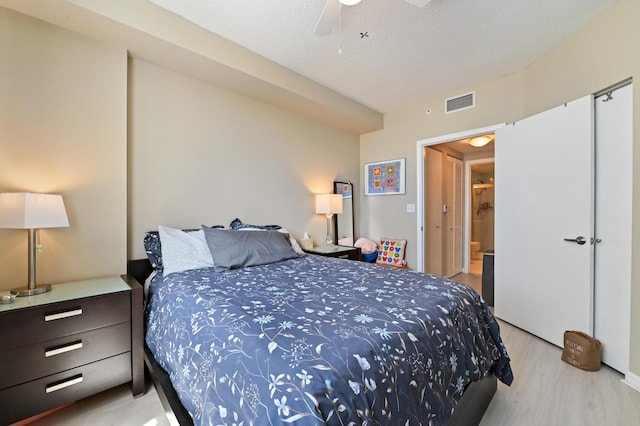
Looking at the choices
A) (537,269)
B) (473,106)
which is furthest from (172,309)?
(473,106)

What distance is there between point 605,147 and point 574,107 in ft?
1.25

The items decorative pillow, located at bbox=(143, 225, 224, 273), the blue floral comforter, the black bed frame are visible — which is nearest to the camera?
the blue floral comforter

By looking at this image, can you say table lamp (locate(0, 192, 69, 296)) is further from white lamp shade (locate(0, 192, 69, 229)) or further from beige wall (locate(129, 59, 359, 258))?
beige wall (locate(129, 59, 359, 258))

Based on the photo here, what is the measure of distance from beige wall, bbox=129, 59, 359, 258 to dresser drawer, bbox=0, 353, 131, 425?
2.84ft

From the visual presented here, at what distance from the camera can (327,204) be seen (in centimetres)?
352

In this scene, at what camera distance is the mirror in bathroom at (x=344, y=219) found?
3.93 meters

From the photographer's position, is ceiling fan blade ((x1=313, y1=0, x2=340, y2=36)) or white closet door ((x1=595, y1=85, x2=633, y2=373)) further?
white closet door ((x1=595, y1=85, x2=633, y2=373))

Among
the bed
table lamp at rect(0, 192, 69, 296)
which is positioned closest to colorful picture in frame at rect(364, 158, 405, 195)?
the bed

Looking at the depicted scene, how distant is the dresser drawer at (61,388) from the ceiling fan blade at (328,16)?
238 centimetres

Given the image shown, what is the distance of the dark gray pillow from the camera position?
209 centimetres

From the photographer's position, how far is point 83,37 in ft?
6.29

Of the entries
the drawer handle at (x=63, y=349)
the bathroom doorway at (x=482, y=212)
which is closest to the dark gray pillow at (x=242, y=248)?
the drawer handle at (x=63, y=349)

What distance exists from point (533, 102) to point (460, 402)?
2.81 metres

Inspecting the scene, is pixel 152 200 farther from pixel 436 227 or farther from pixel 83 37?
pixel 436 227
